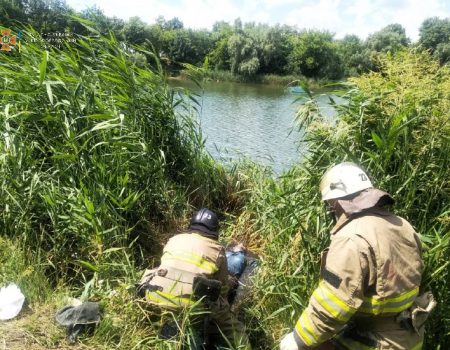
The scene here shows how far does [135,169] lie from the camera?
152 inches

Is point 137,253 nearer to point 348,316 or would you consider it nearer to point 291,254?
point 291,254

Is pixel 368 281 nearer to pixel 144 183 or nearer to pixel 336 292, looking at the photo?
pixel 336 292

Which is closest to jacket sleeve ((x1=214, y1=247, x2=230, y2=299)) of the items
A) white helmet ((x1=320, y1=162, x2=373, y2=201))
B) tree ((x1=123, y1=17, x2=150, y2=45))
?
white helmet ((x1=320, y1=162, x2=373, y2=201))

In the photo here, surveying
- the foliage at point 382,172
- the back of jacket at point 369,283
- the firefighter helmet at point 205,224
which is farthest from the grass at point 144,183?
the back of jacket at point 369,283

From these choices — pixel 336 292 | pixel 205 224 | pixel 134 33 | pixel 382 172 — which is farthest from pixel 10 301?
pixel 134 33

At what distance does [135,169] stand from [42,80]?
44.5 inches

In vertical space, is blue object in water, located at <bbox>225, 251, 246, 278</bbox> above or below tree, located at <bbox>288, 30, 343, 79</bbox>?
below

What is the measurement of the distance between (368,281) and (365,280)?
0.02 m

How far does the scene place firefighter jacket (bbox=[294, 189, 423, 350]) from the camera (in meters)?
1.91

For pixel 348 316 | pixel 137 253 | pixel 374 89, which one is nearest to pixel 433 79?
pixel 374 89

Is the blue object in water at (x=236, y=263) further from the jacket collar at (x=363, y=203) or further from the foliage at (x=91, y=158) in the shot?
the jacket collar at (x=363, y=203)

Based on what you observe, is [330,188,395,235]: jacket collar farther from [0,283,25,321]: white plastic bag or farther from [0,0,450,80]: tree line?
[0,0,450,80]: tree line

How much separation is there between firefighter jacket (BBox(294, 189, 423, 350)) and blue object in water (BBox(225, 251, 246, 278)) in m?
1.67

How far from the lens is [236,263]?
3869mm
